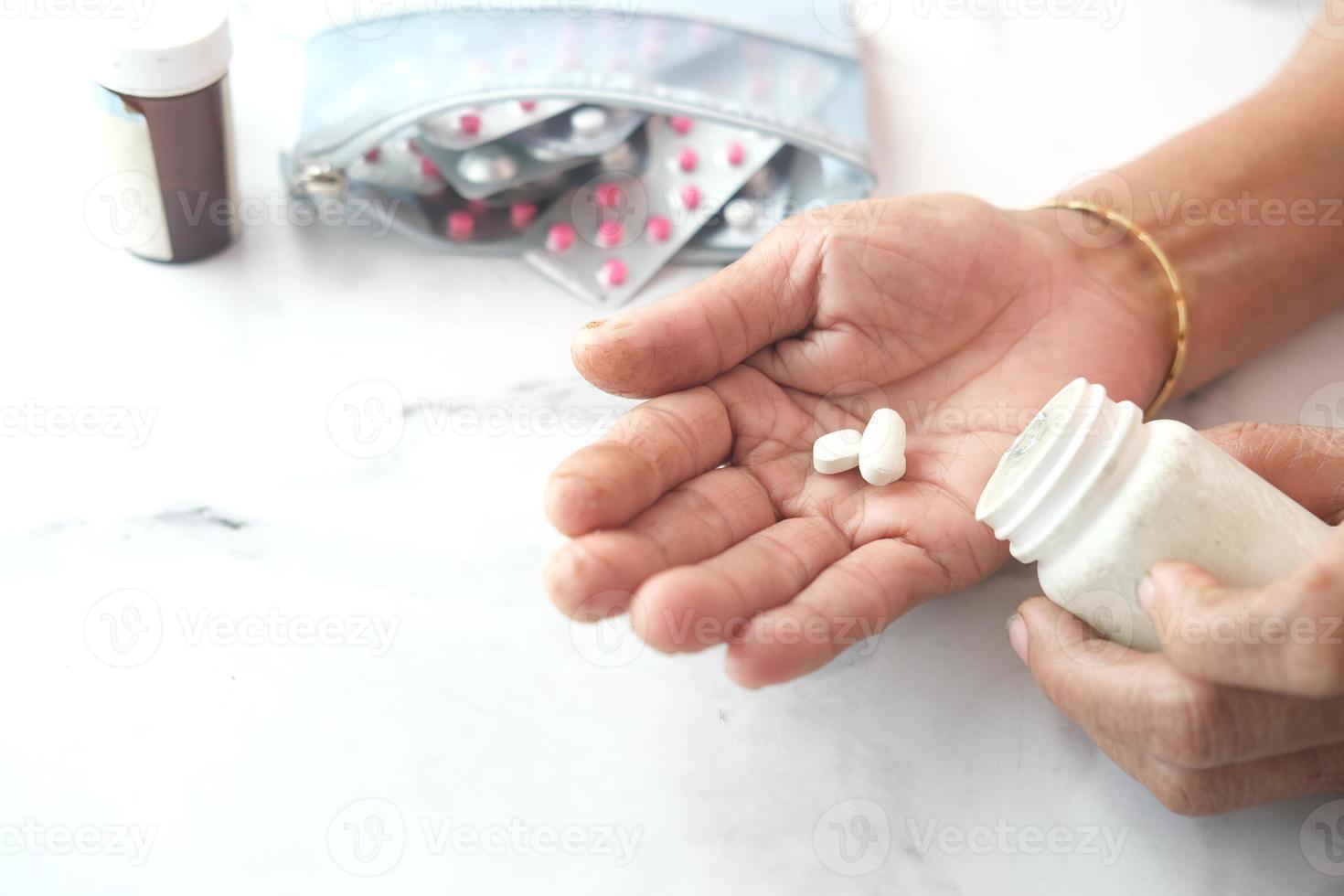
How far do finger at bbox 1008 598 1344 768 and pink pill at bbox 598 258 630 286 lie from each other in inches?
23.9

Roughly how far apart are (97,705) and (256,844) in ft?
0.62

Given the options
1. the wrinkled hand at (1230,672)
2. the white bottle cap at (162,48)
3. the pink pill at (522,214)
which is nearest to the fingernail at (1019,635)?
the wrinkled hand at (1230,672)

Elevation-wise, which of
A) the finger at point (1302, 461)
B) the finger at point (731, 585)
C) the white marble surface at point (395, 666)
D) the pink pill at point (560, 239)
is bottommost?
the white marble surface at point (395, 666)

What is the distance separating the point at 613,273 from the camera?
125cm

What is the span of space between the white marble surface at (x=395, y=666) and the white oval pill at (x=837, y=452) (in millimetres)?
165

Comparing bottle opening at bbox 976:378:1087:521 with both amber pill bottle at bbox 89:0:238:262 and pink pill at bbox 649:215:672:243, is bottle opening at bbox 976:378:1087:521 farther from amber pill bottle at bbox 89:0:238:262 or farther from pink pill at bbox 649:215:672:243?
amber pill bottle at bbox 89:0:238:262

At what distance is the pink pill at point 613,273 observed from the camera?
125cm

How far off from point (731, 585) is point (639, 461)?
0.39 ft

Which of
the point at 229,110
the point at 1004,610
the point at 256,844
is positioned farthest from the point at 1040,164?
the point at 256,844

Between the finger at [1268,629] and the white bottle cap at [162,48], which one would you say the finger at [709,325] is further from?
the white bottle cap at [162,48]

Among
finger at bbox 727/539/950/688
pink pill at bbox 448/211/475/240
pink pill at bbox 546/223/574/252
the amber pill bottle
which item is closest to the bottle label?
the amber pill bottle

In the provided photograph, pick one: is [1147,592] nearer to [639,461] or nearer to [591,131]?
[639,461]

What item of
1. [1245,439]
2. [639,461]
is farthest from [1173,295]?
[639,461]

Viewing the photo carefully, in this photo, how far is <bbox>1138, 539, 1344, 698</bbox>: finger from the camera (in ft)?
2.27
